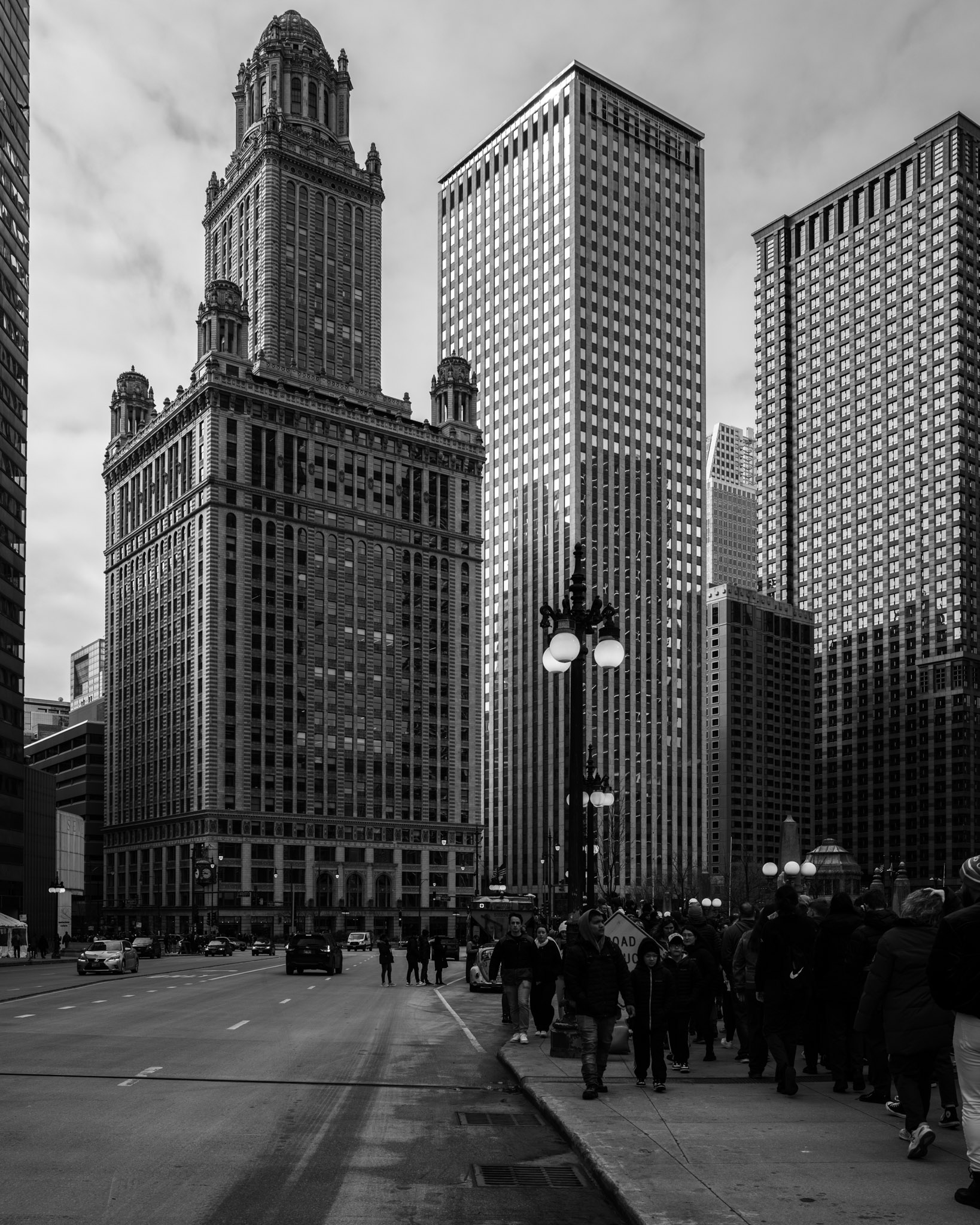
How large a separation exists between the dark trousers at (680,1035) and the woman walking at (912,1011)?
5705 mm

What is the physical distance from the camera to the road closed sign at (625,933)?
17297 millimetres

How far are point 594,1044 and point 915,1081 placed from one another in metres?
4.52

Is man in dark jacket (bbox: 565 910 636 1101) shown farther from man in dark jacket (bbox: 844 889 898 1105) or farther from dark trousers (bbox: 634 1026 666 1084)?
man in dark jacket (bbox: 844 889 898 1105)

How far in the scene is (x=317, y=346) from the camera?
6265 inches

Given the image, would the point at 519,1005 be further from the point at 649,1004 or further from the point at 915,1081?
the point at 915,1081

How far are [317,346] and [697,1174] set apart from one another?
154366 millimetres

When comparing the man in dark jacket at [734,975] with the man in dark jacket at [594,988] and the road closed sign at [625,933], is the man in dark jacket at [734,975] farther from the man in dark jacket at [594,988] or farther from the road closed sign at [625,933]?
the man in dark jacket at [594,988]

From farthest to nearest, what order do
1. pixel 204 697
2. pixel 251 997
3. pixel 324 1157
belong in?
pixel 204 697, pixel 251 997, pixel 324 1157

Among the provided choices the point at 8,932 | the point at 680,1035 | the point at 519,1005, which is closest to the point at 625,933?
the point at 680,1035

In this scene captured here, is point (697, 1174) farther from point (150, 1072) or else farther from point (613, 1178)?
point (150, 1072)

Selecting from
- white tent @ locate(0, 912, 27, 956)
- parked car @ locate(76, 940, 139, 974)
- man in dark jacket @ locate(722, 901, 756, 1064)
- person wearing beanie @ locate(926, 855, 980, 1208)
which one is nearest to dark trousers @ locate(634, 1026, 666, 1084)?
man in dark jacket @ locate(722, 901, 756, 1064)

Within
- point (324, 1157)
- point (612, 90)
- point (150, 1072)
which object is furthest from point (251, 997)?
point (612, 90)

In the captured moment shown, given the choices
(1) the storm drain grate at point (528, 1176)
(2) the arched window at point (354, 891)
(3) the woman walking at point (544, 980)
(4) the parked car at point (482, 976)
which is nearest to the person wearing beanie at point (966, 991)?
(1) the storm drain grate at point (528, 1176)

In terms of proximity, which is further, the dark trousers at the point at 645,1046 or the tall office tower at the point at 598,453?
the tall office tower at the point at 598,453
